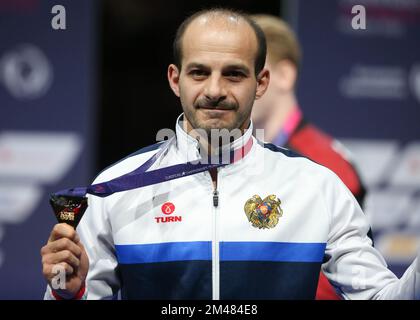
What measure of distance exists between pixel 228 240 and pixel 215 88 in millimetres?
425

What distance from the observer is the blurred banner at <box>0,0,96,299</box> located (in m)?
5.61

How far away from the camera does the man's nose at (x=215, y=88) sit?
2.25m

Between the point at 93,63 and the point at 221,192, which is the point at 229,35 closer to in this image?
the point at 221,192

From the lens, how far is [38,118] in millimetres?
5652

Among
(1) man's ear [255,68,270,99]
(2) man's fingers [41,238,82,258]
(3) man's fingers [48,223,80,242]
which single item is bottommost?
(2) man's fingers [41,238,82,258]

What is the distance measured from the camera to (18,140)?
5609 mm

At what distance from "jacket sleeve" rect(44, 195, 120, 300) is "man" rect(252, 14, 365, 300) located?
1.59 meters

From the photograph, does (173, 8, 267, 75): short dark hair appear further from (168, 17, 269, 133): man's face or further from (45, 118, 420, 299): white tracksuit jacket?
(45, 118, 420, 299): white tracksuit jacket

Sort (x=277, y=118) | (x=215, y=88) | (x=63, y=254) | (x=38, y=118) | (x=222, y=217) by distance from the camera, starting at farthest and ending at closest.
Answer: (x=38, y=118) < (x=277, y=118) < (x=222, y=217) < (x=215, y=88) < (x=63, y=254)

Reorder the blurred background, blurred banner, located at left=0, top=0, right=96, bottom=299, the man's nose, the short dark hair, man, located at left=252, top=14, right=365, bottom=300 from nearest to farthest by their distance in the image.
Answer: the man's nose
the short dark hair
man, located at left=252, top=14, right=365, bottom=300
blurred banner, located at left=0, top=0, right=96, bottom=299
the blurred background

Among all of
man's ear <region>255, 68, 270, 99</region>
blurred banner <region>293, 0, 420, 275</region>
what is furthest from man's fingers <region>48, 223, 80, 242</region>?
blurred banner <region>293, 0, 420, 275</region>

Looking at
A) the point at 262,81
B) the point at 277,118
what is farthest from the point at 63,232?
the point at 277,118

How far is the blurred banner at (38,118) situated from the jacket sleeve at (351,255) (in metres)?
3.49

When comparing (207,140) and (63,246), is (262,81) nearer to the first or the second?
(207,140)
